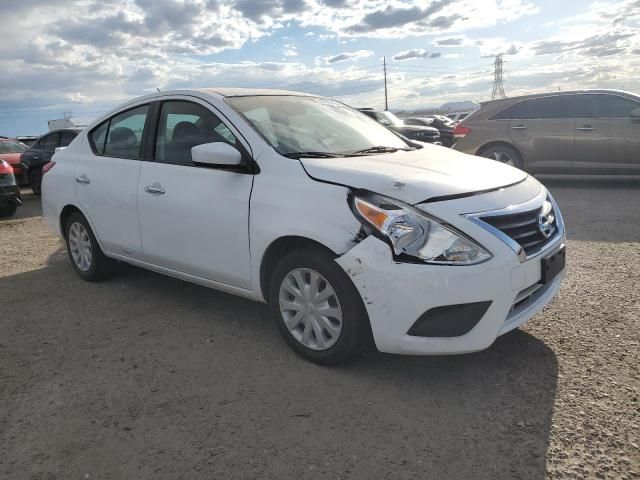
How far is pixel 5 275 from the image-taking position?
225 inches

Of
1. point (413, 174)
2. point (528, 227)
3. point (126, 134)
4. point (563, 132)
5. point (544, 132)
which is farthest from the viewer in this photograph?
point (544, 132)

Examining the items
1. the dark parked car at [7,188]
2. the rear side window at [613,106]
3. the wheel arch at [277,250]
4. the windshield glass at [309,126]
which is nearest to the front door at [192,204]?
the wheel arch at [277,250]

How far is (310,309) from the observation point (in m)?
3.18

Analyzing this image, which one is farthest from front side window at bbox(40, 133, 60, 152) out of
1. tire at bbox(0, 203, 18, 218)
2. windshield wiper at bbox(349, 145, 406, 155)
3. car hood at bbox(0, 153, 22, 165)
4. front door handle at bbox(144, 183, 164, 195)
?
windshield wiper at bbox(349, 145, 406, 155)

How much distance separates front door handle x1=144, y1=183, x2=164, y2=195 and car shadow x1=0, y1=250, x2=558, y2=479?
3.22 feet

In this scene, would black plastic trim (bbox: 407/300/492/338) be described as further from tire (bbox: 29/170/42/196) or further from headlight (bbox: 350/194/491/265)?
tire (bbox: 29/170/42/196)

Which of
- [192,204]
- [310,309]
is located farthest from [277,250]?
[192,204]

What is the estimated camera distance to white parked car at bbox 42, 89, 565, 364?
2748 mm

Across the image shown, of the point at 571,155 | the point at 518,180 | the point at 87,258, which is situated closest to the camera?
the point at 518,180

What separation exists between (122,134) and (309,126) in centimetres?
179

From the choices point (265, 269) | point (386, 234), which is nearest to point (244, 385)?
point (265, 269)

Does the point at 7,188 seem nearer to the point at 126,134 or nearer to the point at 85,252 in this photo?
the point at 85,252

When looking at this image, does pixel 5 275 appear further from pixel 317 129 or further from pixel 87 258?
pixel 317 129

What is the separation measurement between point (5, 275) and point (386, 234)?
4.69m
